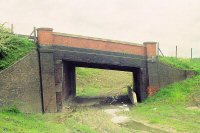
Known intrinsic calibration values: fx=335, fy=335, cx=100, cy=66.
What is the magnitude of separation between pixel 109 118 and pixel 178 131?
17.3ft

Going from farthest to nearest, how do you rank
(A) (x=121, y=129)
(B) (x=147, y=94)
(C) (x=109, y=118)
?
(B) (x=147, y=94)
(C) (x=109, y=118)
(A) (x=121, y=129)

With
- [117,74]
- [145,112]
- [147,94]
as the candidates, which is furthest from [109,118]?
[117,74]

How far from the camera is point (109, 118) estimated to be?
20.3 metres

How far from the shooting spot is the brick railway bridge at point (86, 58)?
900 inches

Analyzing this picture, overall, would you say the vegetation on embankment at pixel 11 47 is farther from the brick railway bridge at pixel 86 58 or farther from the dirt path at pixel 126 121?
the dirt path at pixel 126 121

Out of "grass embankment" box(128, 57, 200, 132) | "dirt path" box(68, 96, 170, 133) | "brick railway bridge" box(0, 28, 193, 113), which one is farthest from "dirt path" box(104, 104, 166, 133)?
A: "brick railway bridge" box(0, 28, 193, 113)

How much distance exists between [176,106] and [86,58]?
7.32 metres

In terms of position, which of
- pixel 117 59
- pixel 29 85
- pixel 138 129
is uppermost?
pixel 117 59

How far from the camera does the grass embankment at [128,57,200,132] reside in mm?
18042

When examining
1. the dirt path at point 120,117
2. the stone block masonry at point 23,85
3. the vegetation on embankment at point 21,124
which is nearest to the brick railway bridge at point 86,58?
the stone block masonry at point 23,85

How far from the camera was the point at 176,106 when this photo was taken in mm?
23469

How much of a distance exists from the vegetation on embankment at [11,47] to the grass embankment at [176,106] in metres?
8.37

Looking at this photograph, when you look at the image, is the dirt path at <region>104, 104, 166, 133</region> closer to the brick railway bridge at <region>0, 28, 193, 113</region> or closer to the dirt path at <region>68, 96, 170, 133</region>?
the dirt path at <region>68, 96, 170, 133</region>

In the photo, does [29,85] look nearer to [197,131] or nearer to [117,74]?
[197,131]
